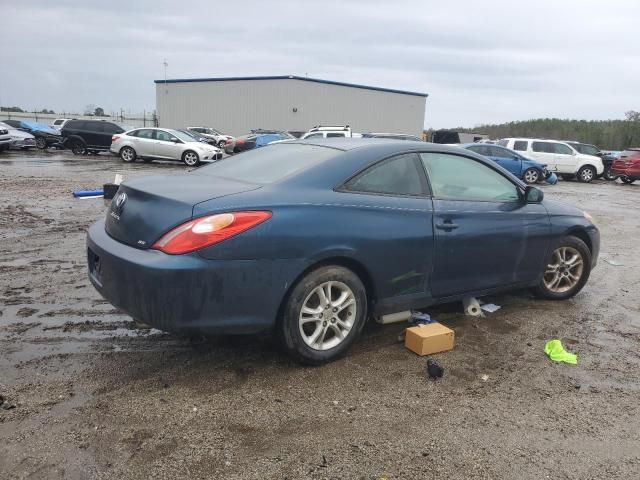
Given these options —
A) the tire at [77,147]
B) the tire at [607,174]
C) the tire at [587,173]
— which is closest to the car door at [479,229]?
the tire at [587,173]

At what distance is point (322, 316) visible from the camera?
11.8 ft

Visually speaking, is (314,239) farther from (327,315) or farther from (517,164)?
(517,164)

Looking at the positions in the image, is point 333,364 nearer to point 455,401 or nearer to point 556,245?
point 455,401

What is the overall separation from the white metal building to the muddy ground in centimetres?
4321

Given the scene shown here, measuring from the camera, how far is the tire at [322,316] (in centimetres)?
345

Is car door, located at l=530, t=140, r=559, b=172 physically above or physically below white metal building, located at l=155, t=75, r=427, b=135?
below

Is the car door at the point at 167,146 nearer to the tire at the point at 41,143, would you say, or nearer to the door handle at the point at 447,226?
the tire at the point at 41,143

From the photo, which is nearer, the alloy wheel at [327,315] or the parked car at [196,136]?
the alloy wheel at [327,315]

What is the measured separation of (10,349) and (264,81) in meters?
44.9

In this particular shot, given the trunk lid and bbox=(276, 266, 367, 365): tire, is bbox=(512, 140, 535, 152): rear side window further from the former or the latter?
the trunk lid

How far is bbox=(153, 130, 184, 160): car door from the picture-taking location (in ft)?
71.8

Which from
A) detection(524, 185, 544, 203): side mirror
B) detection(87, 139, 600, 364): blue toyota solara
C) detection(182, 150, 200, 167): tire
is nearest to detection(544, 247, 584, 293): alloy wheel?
detection(87, 139, 600, 364): blue toyota solara

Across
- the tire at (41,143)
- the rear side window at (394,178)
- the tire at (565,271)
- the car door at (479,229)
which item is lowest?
the tire at (41,143)

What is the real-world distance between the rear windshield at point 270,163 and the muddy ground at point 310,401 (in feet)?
4.01
